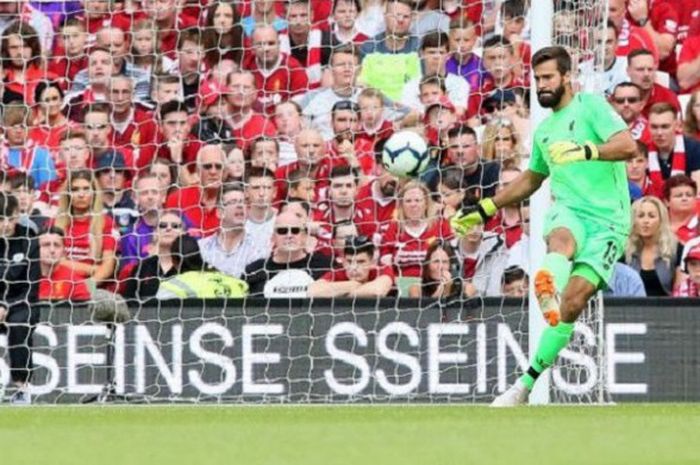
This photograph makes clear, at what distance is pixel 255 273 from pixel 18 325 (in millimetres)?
1778

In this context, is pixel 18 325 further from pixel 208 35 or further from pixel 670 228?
pixel 670 228

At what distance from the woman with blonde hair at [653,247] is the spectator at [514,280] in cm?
75

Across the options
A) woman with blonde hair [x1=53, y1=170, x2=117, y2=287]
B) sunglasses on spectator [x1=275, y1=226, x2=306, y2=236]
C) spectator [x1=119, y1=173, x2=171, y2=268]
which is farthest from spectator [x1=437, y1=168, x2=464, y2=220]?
woman with blonde hair [x1=53, y1=170, x2=117, y2=287]

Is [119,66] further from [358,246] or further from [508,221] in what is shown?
[508,221]

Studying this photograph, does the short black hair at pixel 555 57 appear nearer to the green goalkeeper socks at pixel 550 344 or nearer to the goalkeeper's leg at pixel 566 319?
the goalkeeper's leg at pixel 566 319

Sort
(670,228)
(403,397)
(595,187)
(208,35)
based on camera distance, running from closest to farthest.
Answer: (595,187)
(403,397)
(670,228)
(208,35)

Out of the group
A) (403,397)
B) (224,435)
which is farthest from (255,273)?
(224,435)

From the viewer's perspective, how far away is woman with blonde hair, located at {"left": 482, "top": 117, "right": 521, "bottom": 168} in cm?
1300

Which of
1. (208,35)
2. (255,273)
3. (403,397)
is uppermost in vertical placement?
(208,35)

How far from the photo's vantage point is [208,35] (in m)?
13.8

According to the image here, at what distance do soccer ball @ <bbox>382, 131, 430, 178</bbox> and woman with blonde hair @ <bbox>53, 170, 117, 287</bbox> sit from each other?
2.68 metres

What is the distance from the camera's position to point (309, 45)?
13.8 m

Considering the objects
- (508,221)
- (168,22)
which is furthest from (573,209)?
(168,22)

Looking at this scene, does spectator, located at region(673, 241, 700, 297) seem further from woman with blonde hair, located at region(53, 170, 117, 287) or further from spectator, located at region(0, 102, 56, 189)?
spectator, located at region(0, 102, 56, 189)
